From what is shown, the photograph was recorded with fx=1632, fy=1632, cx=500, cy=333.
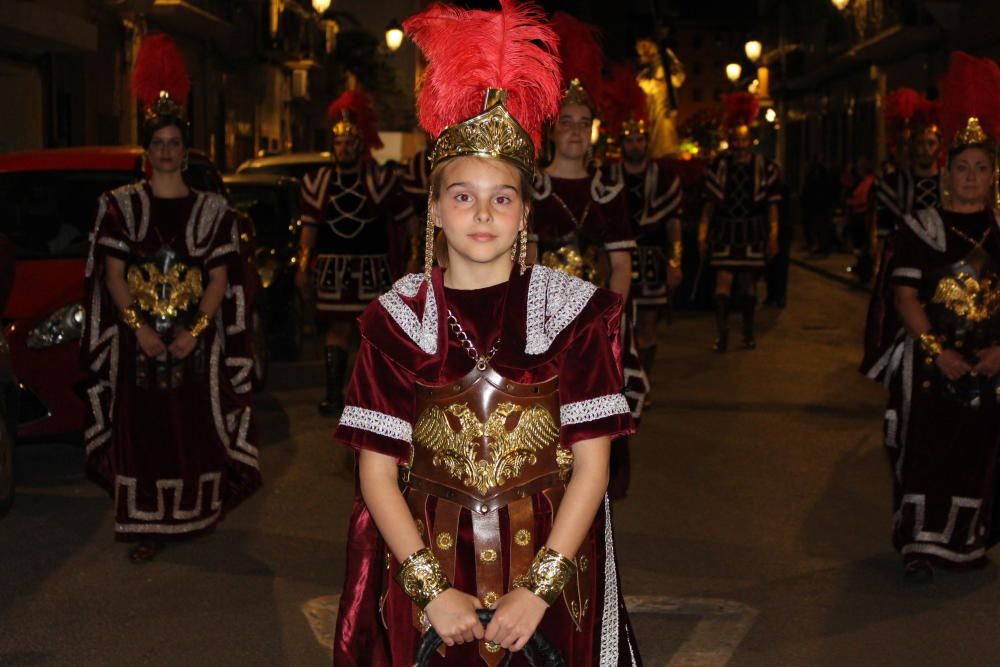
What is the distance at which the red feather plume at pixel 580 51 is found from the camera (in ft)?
27.0

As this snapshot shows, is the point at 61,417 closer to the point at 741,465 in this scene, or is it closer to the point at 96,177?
the point at 96,177

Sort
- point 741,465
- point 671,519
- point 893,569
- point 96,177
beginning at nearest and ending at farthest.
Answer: point 893,569 → point 671,519 → point 741,465 → point 96,177

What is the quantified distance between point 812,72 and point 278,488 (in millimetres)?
48719

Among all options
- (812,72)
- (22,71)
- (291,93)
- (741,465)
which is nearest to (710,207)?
Result: (741,465)

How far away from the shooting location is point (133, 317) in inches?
278

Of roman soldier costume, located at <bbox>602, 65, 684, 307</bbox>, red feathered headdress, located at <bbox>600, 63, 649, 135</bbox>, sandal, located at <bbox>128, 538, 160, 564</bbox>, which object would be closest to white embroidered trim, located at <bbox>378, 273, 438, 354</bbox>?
sandal, located at <bbox>128, 538, 160, 564</bbox>

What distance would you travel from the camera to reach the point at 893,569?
23.1ft

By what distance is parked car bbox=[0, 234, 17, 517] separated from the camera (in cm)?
773

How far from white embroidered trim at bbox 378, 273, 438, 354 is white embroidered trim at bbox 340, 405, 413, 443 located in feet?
0.56

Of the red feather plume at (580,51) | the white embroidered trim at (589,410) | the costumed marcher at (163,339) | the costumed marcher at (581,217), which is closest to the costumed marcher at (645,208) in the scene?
the red feather plume at (580,51)

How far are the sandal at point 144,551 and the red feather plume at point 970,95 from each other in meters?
3.87

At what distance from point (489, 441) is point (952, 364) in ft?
11.9

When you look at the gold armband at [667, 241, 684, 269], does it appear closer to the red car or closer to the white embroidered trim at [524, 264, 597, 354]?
the red car

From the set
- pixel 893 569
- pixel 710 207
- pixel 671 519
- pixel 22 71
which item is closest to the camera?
pixel 893 569
